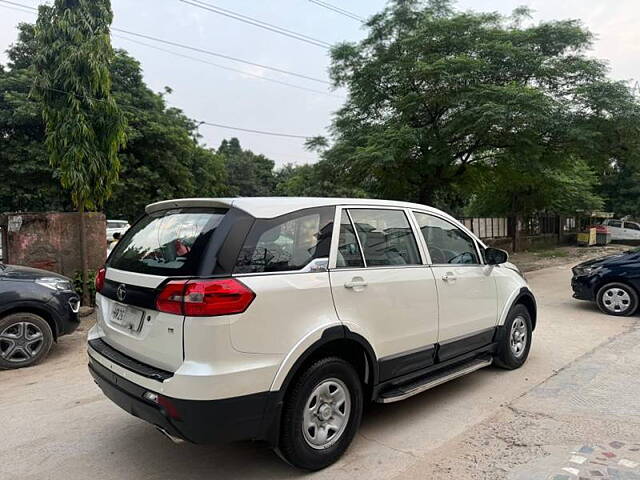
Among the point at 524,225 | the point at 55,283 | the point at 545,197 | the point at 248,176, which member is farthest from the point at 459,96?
the point at 248,176

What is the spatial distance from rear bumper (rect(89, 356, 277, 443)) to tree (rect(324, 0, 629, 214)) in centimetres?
893

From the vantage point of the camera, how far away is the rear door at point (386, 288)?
3.13 m

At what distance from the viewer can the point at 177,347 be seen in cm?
254

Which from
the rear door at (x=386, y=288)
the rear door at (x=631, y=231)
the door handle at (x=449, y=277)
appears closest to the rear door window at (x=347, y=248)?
the rear door at (x=386, y=288)

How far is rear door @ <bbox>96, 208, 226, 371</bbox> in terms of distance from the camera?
103 inches

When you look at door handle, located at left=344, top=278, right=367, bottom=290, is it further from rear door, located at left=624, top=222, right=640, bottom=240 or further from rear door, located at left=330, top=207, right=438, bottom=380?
rear door, located at left=624, top=222, right=640, bottom=240

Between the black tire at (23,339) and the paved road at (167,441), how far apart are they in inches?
6.3

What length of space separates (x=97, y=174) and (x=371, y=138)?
6.73 metres

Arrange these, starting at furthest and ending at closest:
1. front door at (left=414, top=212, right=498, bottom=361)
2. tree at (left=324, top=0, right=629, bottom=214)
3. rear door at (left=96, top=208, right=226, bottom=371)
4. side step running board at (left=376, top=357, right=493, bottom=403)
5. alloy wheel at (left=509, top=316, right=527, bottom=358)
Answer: tree at (left=324, top=0, right=629, bottom=214), alloy wheel at (left=509, top=316, right=527, bottom=358), front door at (left=414, top=212, right=498, bottom=361), side step running board at (left=376, top=357, right=493, bottom=403), rear door at (left=96, top=208, right=226, bottom=371)

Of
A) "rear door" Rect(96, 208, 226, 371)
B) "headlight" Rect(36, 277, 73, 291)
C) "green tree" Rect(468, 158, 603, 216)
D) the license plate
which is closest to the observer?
"rear door" Rect(96, 208, 226, 371)

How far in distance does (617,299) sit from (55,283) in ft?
26.9

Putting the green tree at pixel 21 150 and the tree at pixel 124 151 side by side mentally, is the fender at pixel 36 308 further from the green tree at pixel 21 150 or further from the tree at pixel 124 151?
the green tree at pixel 21 150

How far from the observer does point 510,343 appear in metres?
4.70

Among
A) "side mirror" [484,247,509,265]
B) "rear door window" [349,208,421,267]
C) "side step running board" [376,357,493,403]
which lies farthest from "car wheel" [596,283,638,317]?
"rear door window" [349,208,421,267]
